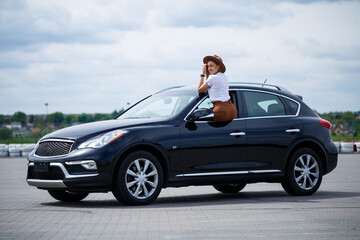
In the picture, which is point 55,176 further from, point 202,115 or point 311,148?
point 311,148

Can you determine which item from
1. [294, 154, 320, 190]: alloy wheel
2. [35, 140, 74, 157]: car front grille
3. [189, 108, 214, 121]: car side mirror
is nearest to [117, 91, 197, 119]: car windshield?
[189, 108, 214, 121]: car side mirror

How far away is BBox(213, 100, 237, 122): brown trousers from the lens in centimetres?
1097

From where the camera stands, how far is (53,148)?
10.4 m

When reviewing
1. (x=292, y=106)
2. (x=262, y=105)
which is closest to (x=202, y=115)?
(x=262, y=105)

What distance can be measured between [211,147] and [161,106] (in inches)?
44.9

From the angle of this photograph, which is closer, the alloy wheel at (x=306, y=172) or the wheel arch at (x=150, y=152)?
the wheel arch at (x=150, y=152)

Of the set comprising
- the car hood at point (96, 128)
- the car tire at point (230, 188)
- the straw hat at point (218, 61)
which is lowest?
the car tire at point (230, 188)

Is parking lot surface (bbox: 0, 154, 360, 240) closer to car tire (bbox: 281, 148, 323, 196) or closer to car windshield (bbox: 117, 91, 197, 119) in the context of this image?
car tire (bbox: 281, 148, 323, 196)

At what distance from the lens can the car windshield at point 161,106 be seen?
11094 millimetres

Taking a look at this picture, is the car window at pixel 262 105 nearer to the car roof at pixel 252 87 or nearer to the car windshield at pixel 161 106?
the car roof at pixel 252 87

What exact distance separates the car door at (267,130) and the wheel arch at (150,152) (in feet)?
5.04

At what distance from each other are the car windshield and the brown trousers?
458mm

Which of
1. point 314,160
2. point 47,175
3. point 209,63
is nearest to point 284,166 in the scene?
point 314,160

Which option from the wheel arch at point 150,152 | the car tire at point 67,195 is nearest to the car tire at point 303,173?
the wheel arch at point 150,152
